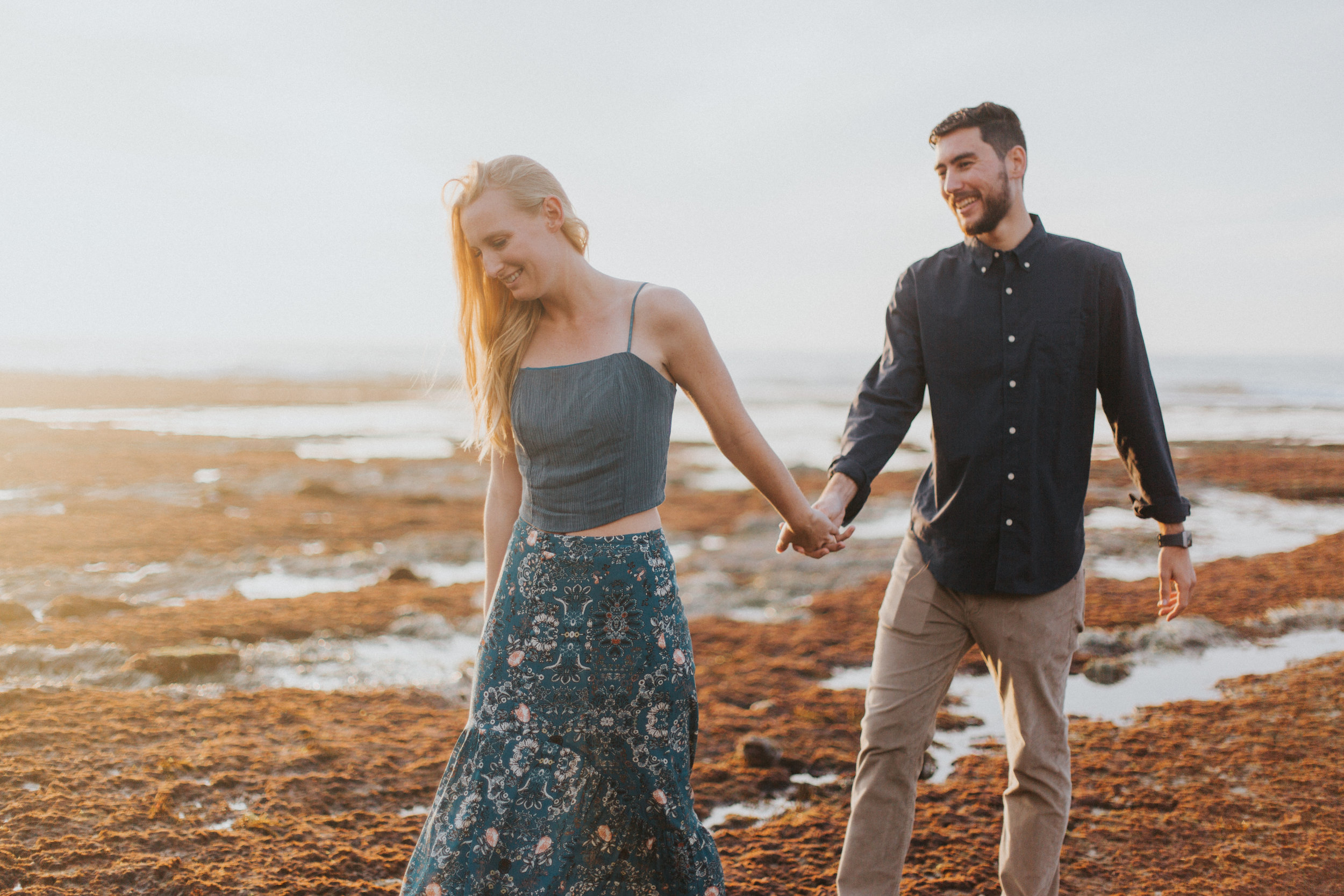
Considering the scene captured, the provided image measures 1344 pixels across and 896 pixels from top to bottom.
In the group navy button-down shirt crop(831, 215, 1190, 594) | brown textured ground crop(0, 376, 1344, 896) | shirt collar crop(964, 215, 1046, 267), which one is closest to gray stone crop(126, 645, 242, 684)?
brown textured ground crop(0, 376, 1344, 896)

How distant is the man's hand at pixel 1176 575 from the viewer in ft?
8.87

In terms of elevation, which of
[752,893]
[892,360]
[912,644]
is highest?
[892,360]

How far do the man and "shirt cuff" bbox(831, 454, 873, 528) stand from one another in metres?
0.11

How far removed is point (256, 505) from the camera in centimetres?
1256

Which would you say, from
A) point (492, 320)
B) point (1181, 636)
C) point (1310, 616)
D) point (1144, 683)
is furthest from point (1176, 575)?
point (1310, 616)

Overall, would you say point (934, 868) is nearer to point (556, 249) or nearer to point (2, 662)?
point (556, 249)

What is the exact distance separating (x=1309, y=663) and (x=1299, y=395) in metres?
39.3

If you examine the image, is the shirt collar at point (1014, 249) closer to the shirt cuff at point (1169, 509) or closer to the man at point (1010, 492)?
the man at point (1010, 492)

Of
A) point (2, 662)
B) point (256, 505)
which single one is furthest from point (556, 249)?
point (256, 505)

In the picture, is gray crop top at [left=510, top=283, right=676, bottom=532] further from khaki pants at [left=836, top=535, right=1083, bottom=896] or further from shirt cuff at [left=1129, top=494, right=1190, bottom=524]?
shirt cuff at [left=1129, top=494, right=1190, bottom=524]

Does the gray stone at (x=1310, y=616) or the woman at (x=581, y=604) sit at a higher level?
the woman at (x=581, y=604)

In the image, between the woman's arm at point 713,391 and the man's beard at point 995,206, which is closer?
the woman's arm at point 713,391

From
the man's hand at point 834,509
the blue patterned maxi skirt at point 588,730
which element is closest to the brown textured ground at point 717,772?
the blue patterned maxi skirt at point 588,730

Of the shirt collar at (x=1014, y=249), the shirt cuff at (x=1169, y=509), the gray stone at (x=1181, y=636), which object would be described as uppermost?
the shirt collar at (x=1014, y=249)
